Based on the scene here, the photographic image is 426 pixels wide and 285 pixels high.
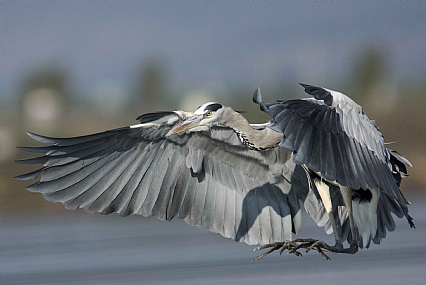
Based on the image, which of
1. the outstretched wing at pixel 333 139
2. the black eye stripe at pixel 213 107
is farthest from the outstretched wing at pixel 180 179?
the outstretched wing at pixel 333 139

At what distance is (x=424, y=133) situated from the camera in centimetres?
1680

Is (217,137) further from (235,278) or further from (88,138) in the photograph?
(235,278)

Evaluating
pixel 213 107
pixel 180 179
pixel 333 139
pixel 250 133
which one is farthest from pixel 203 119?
pixel 333 139

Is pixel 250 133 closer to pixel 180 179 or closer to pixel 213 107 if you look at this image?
pixel 213 107

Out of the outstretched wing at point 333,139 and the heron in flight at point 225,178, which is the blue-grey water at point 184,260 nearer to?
the heron in flight at point 225,178

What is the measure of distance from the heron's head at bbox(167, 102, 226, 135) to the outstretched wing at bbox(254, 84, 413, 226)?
408 millimetres

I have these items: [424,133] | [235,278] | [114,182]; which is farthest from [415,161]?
[114,182]

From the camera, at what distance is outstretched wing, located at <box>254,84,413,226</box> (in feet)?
16.8

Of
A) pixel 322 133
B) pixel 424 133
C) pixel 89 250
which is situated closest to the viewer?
pixel 322 133

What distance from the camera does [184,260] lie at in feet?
30.2

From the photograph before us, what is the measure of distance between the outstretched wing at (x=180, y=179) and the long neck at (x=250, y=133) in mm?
194

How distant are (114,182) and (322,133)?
197 cm

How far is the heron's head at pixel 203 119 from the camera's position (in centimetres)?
596

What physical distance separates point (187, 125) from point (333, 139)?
3.85 ft
